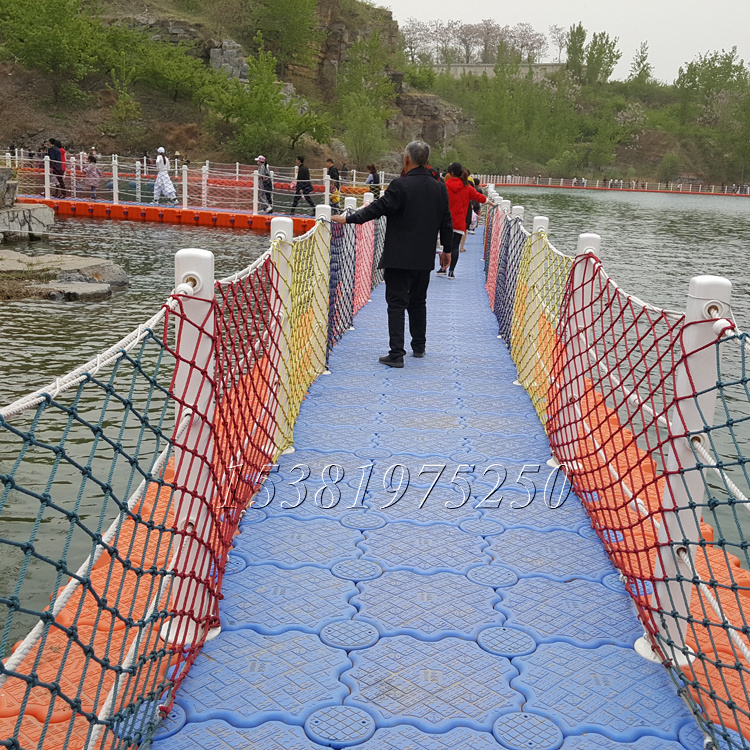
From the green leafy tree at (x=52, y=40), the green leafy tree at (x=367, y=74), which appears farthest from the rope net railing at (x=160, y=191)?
the green leafy tree at (x=367, y=74)

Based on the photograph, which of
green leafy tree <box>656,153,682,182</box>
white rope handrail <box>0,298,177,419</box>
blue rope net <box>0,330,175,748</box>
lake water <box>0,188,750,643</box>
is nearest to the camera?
white rope handrail <box>0,298,177,419</box>

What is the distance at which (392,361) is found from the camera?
6.65m

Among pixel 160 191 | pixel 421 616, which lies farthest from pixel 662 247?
pixel 421 616

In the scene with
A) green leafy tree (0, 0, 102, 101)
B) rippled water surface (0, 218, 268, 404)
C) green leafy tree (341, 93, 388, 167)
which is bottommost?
rippled water surface (0, 218, 268, 404)

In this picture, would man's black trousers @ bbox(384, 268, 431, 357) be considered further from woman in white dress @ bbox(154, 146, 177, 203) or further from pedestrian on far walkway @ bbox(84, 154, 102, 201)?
pedestrian on far walkway @ bbox(84, 154, 102, 201)

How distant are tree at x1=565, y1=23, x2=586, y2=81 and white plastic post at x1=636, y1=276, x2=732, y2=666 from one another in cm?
11580

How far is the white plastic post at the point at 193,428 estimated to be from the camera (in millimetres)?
2771

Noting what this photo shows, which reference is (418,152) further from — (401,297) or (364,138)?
(364,138)

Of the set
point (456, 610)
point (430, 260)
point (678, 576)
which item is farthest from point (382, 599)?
point (430, 260)

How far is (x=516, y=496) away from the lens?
420 centimetres

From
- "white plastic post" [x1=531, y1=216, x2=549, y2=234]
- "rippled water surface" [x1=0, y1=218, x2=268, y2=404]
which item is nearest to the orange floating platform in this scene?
"rippled water surface" [x1=0, y1=218, x2=268, y2=404]

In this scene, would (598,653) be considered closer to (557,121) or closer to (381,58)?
(381,58)

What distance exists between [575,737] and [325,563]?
1289 millimetres

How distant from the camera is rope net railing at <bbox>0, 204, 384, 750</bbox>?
212 centimetres
